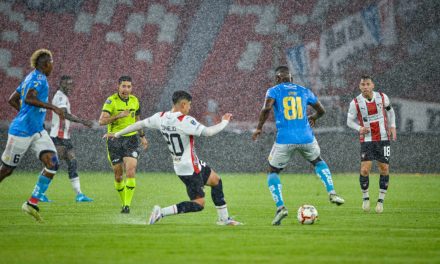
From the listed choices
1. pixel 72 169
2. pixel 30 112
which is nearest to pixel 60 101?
pixel 72 169

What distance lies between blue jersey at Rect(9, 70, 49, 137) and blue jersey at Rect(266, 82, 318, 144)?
309 cm

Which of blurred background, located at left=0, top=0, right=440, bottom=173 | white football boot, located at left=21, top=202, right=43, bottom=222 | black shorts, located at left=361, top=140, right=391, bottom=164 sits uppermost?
blurred background, located at left=0, top=0, right=440, bottom=173

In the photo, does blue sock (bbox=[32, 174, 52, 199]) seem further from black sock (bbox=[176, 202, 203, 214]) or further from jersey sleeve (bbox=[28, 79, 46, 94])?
black sock (bbox=[176, 202, 203, 214])

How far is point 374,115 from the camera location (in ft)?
45.5

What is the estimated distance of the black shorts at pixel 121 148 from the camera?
13.8 meters

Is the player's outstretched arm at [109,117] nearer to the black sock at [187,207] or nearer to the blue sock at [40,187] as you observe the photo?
the blue sock at [40,187]

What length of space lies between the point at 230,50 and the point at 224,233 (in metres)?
24.0

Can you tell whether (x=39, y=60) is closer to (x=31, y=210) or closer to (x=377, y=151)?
(x=31, y=210)

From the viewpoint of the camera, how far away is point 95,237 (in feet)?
30.7

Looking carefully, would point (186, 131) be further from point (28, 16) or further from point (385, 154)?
point (28, 16)

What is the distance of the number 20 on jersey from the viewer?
11.5 m

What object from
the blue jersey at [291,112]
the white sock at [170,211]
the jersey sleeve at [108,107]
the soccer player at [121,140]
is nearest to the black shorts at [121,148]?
the soccer player at [121,140]

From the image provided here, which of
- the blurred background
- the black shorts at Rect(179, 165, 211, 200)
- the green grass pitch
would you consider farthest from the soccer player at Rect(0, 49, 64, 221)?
the blurred background

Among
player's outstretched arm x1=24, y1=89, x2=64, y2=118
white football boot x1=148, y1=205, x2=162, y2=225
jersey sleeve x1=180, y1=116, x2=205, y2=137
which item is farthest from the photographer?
player's outstretched arm x1=24, y1=89, x2=64, y2=118
